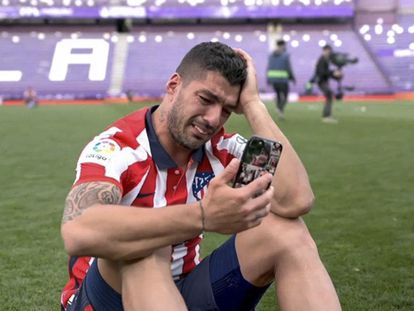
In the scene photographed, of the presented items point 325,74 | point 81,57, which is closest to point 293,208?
point 325,74

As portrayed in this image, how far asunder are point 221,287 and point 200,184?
372 mm

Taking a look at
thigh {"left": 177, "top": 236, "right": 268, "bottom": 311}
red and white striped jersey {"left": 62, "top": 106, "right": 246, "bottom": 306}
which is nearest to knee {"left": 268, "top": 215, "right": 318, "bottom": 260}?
thigh {"left": 177, "top": 236, "right": 268, "bottom": 311}

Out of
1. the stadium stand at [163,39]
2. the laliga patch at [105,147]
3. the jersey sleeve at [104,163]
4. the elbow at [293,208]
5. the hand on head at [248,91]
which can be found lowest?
the stadium stand at [163,39]

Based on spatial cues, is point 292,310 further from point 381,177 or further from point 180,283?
point 381,177

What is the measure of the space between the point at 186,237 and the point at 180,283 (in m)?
0.45

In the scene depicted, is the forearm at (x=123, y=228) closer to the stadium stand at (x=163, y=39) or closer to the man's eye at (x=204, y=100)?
the man's eye at (x=204, y=100)

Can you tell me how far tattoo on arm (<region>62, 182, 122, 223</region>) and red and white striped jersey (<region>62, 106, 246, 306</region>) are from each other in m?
0.03

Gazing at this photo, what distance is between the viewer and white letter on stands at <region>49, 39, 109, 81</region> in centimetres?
3038

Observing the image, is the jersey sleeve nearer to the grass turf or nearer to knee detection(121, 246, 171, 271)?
knee detection(121, 246, 171, 271)

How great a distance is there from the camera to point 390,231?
4.15 metres

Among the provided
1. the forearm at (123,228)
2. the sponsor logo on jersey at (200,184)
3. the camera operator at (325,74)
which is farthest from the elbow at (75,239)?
the camera operator at (325,74)

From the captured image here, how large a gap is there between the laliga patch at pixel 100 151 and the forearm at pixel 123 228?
200 millimetres

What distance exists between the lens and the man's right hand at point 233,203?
5.22 ft

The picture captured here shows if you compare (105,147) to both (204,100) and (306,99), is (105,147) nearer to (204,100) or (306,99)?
(204,100)
